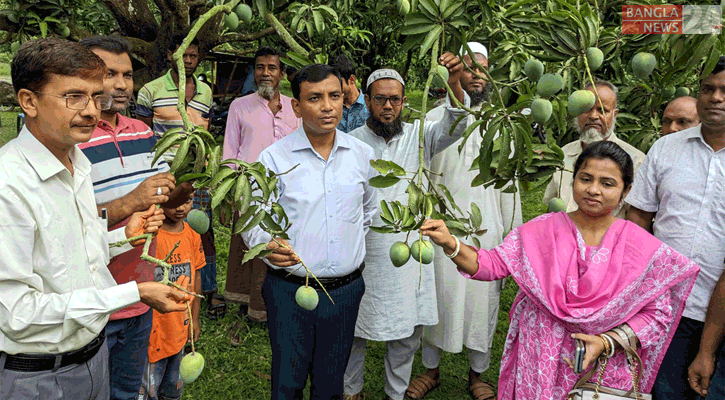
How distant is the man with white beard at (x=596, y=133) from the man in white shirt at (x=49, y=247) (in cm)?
173

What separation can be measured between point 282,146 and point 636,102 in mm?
1643

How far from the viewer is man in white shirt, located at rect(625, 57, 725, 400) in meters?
1.78

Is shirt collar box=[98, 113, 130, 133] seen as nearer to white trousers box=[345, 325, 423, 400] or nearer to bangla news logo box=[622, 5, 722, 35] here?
white trousers box=[345, 325, 423, 400]

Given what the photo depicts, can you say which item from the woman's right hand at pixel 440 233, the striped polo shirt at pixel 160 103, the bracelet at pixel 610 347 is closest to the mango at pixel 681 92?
the bracelet at pixel 610 347

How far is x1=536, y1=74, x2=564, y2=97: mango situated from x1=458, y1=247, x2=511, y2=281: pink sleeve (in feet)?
1.95

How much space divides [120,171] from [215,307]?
5.77 feet

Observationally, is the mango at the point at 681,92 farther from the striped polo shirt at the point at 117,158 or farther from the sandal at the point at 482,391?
the striped polo shirt at the point at 117,158

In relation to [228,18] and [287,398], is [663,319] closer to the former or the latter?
[287,398]

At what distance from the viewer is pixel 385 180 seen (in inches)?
58.4

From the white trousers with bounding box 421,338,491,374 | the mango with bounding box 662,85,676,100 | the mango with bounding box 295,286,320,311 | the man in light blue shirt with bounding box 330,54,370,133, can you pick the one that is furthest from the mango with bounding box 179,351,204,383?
the mango with bounding box 662,85,676,100

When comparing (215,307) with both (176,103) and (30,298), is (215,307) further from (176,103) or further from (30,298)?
(30,298)

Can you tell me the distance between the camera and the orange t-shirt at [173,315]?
6.72ft

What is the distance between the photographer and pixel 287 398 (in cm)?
199

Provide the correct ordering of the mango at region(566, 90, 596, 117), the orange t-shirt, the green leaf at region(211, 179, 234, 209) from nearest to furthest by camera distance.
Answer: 1. the green leaf at region(211, 179, 234, 209)
2. the mango at region(566, 90, 596, 117)
3. the orange t-shirt
